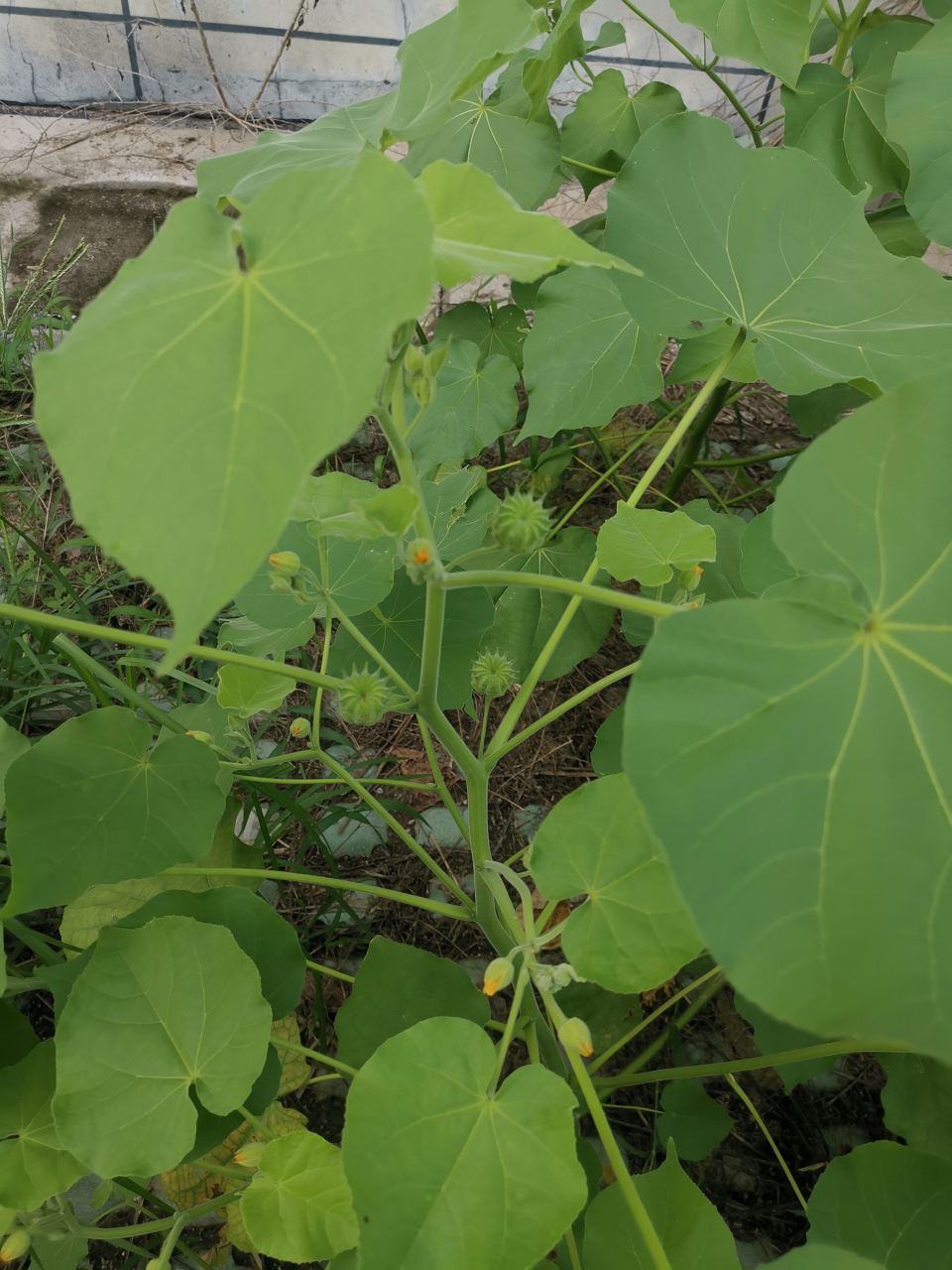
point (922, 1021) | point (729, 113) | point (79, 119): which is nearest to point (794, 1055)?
point (922, 1021)

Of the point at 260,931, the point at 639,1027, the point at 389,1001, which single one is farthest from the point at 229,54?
the point at 639,1027

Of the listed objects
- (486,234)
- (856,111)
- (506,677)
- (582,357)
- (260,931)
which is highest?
(856,111)

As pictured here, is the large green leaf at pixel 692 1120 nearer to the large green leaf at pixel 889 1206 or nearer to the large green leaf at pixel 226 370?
the large green leaf at pixel 889 1206

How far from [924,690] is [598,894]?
0.39 metres

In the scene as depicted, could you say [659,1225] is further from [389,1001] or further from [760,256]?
[760,256]

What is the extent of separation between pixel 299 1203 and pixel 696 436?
1.66 meters

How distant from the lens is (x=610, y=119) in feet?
5.47

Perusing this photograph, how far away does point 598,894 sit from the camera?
2.74 ft

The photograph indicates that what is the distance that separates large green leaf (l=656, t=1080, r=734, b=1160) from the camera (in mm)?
1212

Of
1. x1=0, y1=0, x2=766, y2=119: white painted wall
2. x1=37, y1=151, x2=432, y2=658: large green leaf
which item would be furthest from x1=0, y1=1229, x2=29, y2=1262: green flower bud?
x1=0, y1=0, x2=766, y2=119: white painted wall

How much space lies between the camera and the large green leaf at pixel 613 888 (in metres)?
0.80

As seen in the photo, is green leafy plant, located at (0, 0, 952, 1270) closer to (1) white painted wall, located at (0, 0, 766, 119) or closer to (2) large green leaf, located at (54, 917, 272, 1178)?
(2) large green leaf, located at (54, 917, 272, 1178)

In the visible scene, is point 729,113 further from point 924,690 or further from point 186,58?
point 924,690

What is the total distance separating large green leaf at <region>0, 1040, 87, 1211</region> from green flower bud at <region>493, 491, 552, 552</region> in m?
0.87
